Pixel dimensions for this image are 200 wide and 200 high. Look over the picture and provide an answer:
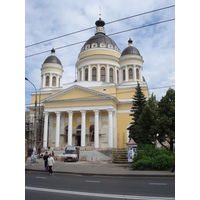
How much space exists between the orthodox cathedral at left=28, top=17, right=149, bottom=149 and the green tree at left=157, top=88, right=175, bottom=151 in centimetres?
1336

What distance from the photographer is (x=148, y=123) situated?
917 inches

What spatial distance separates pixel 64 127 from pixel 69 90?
6382 millimetres

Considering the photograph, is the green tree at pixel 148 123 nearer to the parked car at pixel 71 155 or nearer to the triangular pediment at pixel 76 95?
the parked car at pixel 71 155

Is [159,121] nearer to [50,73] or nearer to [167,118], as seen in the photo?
[167,118]

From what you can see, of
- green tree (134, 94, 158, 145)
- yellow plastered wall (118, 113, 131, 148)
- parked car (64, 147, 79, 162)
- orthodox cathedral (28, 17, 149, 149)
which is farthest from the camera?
yellow plastered wall (118, 113, 131, 148)

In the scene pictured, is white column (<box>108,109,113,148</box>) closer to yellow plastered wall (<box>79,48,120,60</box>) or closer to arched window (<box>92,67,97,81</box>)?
arched window (<box>92,67,97,81</box>)

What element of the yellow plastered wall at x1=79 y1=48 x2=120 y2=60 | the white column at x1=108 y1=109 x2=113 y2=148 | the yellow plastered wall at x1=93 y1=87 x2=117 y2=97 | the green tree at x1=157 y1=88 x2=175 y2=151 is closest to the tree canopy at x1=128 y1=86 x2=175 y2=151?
the green tree at x1=157 y1=88 x2=175 y2=151

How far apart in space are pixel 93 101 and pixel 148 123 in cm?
1404

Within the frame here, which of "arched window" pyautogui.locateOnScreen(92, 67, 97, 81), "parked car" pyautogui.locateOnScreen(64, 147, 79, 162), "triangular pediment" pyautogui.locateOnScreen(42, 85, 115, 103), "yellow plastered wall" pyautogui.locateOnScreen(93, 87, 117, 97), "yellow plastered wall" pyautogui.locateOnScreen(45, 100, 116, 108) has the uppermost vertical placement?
"arched window" pyautogui.locateOnScreen(92, 67, 97, 81)

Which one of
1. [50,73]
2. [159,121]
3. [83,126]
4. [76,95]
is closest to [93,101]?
[76,95]

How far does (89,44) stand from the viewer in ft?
158

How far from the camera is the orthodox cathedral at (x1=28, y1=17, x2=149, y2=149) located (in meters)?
35.8
